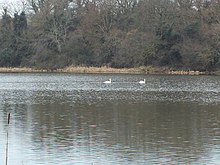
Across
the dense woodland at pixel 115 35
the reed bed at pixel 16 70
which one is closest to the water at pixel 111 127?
the dense woodland at pixel 115 35

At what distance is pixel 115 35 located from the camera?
277ft

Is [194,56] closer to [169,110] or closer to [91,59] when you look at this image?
[91,59]

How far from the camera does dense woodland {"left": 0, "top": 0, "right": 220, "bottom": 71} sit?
78.2 meters

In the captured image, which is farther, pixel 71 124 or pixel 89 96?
pixel 89 96

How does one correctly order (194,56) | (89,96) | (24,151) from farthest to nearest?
(194,56), (89,96), (24,151)

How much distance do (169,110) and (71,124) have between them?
877cm

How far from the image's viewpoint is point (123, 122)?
29.2 m

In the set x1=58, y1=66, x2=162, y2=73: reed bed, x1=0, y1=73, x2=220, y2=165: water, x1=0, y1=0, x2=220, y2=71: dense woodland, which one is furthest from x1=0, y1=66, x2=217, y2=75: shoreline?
x1=0, y1=73, x2=220, y2=165: water

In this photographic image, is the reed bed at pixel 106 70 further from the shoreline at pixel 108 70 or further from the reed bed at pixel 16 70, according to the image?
the reed bed at pixel 16 70

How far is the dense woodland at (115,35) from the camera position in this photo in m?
78.2

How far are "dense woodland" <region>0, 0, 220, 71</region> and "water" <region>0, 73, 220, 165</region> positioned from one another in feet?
96.8

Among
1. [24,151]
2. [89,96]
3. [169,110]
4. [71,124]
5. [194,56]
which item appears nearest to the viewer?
[24,151]

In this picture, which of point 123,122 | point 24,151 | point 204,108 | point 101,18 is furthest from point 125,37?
point 24,151

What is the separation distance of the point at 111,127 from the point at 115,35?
5801 centimetres
